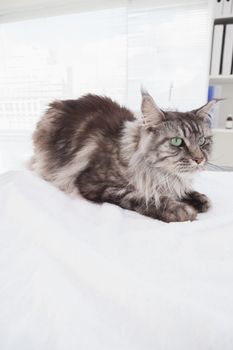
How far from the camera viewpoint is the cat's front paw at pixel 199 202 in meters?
0.85

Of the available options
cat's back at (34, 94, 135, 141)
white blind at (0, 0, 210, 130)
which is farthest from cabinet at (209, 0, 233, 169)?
cat's back at (34, 94, 135, 141)

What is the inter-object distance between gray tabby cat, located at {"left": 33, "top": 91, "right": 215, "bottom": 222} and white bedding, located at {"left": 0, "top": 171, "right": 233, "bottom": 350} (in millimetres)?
126

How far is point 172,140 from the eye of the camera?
833 millimetres

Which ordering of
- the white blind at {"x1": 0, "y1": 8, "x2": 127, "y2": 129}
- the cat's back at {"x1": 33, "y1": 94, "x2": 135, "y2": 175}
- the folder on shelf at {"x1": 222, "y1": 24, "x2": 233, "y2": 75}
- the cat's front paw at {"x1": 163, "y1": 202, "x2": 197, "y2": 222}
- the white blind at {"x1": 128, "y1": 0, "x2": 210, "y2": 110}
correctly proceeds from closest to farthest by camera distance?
1. the cat's front paw at {"x1": 163, "y1": 202, "x2": 197, "y2": 222}
2. the cat's back at {"x1": 33, "y1": 94, "x2": 135, "y2": 175}
3. the folder on shelf at {"x1": 222, "y1": 24, "x2": 233, "y2": 75}
4. the white blind at {"x1": 128, "y1": 0, "x2": 210, "y2": 110}
5. the white blind at {"x1": 0, "y1": 8, "x2": 127, "y2": 129}

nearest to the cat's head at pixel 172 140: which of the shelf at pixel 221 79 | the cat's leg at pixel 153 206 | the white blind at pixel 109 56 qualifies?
the cat's leg at pixel 153 206

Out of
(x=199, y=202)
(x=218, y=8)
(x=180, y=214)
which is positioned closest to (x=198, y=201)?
(x=199, y=202)

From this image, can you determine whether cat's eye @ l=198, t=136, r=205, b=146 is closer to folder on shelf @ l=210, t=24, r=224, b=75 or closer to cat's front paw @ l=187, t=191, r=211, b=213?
cat's front paw @ l=187, t=191, r=211, b=213

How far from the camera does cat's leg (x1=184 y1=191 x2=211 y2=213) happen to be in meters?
0.85

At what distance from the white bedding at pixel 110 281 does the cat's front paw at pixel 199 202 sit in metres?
0.10

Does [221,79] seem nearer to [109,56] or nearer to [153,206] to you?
[109,56]

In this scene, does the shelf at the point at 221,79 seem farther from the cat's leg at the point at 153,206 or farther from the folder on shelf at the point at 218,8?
the cat's leg at the point at 153,206

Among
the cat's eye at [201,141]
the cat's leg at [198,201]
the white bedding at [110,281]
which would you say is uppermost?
the cat's eye at [201,141]

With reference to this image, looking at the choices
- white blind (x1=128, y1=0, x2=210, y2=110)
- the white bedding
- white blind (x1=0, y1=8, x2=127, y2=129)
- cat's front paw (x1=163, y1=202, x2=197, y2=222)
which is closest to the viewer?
the white bedding

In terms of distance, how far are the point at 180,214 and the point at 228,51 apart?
5.31ft
